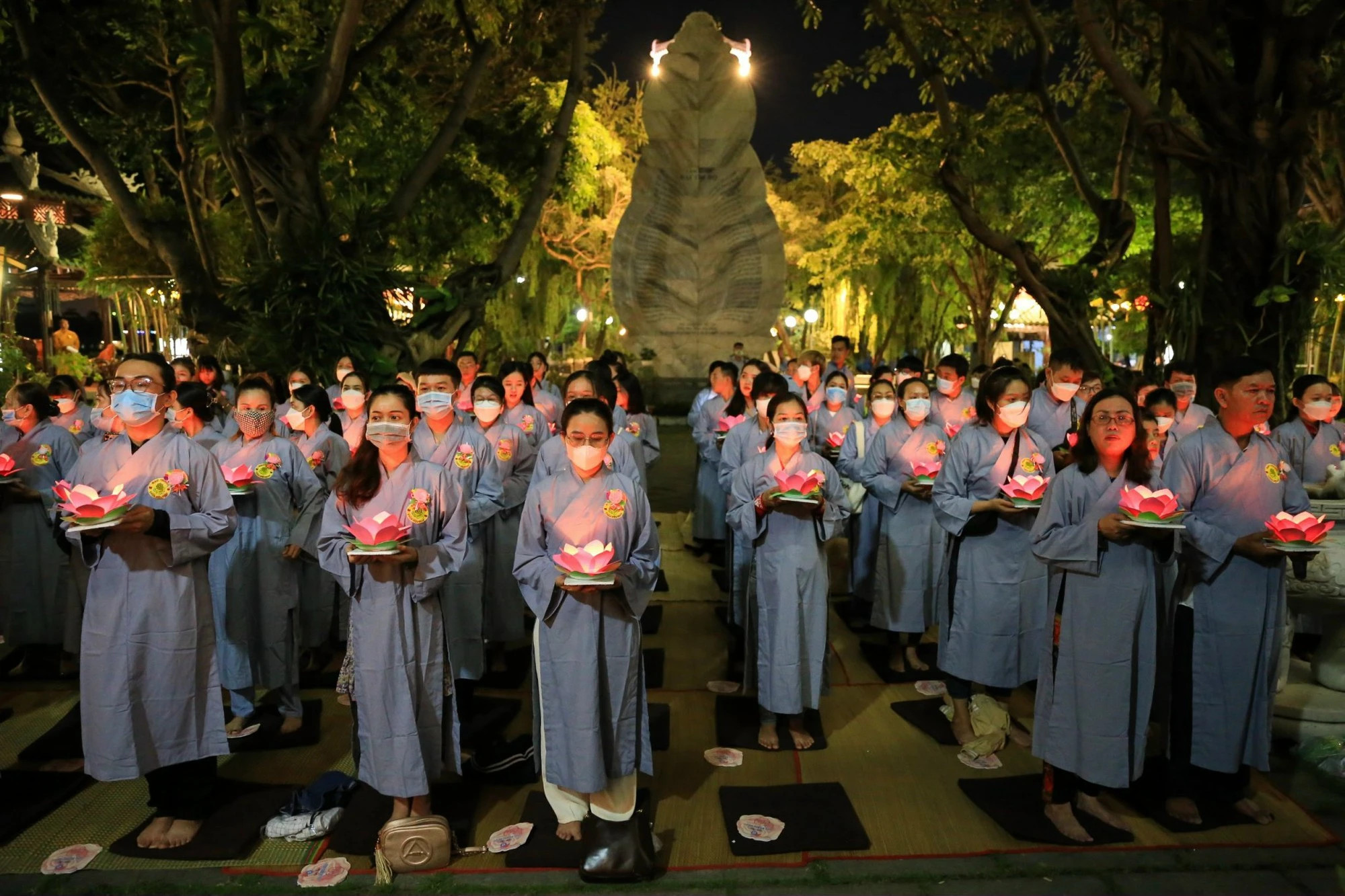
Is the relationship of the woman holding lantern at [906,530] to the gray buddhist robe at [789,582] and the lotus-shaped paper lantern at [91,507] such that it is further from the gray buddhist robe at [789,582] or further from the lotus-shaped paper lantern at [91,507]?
the lotus-shaped paper lantern at [91,507]

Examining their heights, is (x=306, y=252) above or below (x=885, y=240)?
below

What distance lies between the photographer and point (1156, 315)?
11.2 metres

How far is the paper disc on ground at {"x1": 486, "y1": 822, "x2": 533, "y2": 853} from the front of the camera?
4395 mm

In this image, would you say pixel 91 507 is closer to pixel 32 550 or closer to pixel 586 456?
pixel 586 456

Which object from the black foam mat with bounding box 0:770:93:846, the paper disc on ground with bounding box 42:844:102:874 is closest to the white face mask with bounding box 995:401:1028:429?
the paper disc on ground with bounding box 42:844:102:874

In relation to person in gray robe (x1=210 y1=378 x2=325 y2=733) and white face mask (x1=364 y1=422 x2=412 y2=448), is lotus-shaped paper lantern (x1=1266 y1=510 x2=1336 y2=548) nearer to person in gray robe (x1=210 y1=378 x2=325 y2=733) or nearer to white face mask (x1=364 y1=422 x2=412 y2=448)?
white face mask (x1=364 y1=422 x2=412 y2=448)

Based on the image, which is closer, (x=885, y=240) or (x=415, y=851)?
(x=415, y=851)

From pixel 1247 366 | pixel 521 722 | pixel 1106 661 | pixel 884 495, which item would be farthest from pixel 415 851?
pixel 1247 366

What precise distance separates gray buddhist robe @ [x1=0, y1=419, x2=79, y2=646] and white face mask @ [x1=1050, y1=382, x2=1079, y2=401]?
305 inches

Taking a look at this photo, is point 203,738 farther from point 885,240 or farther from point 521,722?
point 885,240

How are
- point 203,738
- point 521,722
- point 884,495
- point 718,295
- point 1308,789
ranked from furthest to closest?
point 718,295, point 884,495, point 521,722, point 1308,789, point 203,738

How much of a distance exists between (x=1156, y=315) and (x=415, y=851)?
10652 millimetres

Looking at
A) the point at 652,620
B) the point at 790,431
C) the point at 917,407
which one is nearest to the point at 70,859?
the point at 790,431

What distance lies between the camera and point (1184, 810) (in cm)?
461
